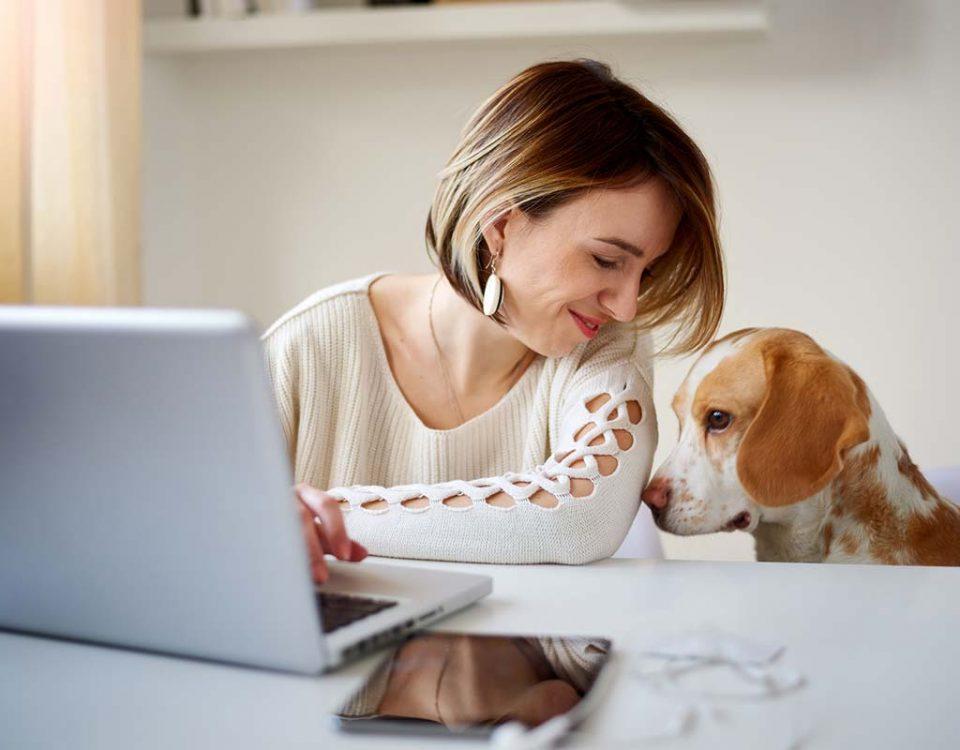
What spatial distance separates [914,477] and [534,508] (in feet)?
1.35

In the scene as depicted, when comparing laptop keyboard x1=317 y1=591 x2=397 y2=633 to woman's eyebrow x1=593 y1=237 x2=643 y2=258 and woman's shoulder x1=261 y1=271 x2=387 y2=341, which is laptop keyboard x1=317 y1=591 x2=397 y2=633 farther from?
woman's shoulder x1=261 y1=271 x2=387 y2=341

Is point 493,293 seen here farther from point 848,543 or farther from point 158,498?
point 158,498

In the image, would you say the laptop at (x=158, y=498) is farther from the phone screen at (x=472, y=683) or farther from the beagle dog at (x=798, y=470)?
the beagle dog at (x=798, y=470)

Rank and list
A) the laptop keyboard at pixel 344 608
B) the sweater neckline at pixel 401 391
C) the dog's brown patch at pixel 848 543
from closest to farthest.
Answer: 1. the laptop keyboard at pixel 344 608
2. the dog's brown patch at pixel 848 543
3. the sweater neckline at pixel 401 391

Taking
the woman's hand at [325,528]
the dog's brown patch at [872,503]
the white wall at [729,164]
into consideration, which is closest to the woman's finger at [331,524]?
the woman's hand at [325,528]

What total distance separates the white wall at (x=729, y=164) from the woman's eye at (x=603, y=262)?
1089mm

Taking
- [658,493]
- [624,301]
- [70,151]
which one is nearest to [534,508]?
[658,493]

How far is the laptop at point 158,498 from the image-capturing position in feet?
2.08

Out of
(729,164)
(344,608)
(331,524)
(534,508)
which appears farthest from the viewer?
(729,164)

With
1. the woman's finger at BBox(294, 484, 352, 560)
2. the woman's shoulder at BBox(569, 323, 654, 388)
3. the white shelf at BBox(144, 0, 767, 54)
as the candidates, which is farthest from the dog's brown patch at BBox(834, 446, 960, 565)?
the white shelf at BBox(144, 0, 767, 54)

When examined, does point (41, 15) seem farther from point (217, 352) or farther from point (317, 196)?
point (217, 352)

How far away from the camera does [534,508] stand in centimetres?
108

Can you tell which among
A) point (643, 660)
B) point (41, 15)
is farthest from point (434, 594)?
point (41, 15)

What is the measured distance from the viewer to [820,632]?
0.81 meters
